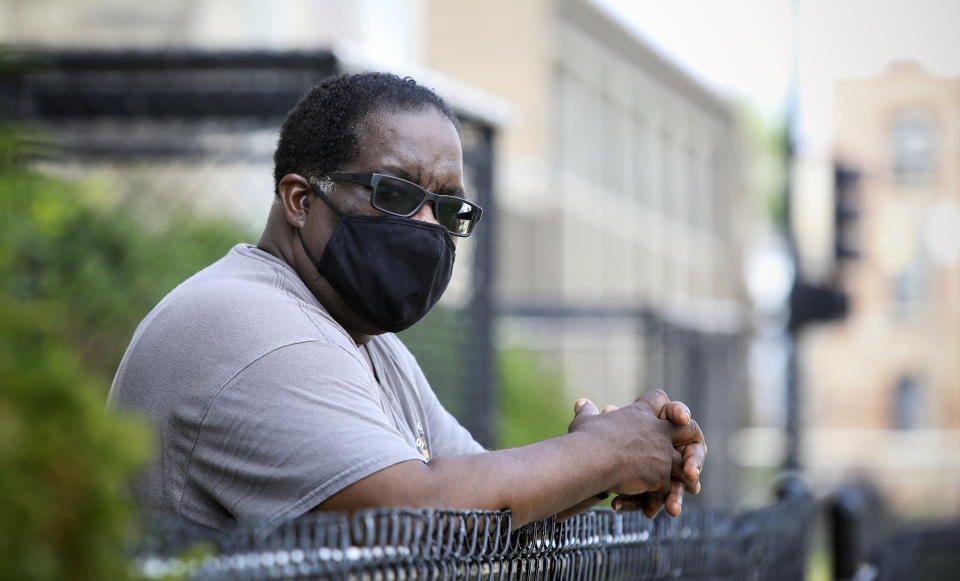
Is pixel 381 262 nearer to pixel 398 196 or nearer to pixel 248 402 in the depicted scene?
pixel 398 196

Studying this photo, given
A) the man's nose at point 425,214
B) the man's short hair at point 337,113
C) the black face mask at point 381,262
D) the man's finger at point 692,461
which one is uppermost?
the man's short hair at point 337,113

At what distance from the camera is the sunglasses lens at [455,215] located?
296 centimetres

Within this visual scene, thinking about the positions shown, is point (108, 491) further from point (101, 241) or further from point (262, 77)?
point (101, 241)

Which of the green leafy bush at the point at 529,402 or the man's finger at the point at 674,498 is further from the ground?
the man's finger at the point at 674,498

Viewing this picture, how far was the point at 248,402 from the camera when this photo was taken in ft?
7.69

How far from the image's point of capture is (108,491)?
116 centimetres

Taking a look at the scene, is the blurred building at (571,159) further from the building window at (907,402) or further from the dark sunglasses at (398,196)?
the building window at (907,402)

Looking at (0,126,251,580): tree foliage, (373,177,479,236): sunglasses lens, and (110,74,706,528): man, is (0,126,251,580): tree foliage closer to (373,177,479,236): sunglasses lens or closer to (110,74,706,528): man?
(110,74,706,528): man

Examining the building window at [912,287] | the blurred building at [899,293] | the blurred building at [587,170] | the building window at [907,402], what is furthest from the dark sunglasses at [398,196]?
the building window at [907,402]

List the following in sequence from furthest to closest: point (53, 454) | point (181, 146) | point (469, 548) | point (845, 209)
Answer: point (845, 209) < point (181, 146) < point (469, 548) < point (53, 454)

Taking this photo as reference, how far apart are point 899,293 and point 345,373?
45382 millimetres

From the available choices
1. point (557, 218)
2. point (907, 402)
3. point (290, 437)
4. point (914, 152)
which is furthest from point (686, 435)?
point (907, 402)

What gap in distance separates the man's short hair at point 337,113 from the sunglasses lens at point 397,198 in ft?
0.34

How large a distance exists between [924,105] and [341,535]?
155ft
